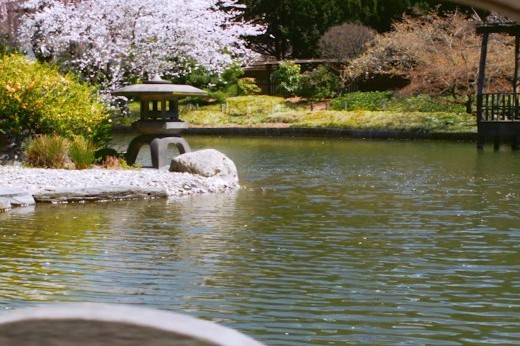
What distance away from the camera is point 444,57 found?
117 ft

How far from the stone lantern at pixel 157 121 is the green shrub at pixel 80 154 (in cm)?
148

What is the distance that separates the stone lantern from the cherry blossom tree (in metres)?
5.08

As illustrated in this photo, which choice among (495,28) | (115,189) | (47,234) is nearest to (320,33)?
(495,28)

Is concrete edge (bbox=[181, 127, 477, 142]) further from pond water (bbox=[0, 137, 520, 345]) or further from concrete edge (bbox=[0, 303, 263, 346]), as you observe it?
concrete edge (bbox=[0, 303, 263, 346])

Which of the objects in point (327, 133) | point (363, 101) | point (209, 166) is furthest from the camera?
point (363, 101)

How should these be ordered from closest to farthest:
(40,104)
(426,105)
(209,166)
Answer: (209,166) < (40,104) < (426,105)

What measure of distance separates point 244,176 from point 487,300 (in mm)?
12501

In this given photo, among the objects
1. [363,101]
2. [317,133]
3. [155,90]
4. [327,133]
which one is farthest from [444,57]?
[155,90]

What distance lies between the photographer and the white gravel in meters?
15.1

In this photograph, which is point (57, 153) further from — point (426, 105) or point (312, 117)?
point (426, 105)

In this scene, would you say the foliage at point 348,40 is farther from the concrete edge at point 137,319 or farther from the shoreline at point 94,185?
the concrete edge at point 137,319

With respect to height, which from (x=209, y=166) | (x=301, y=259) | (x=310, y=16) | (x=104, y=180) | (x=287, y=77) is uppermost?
(x=310, y=16)

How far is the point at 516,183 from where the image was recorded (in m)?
17.6

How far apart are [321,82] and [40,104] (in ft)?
94.3
